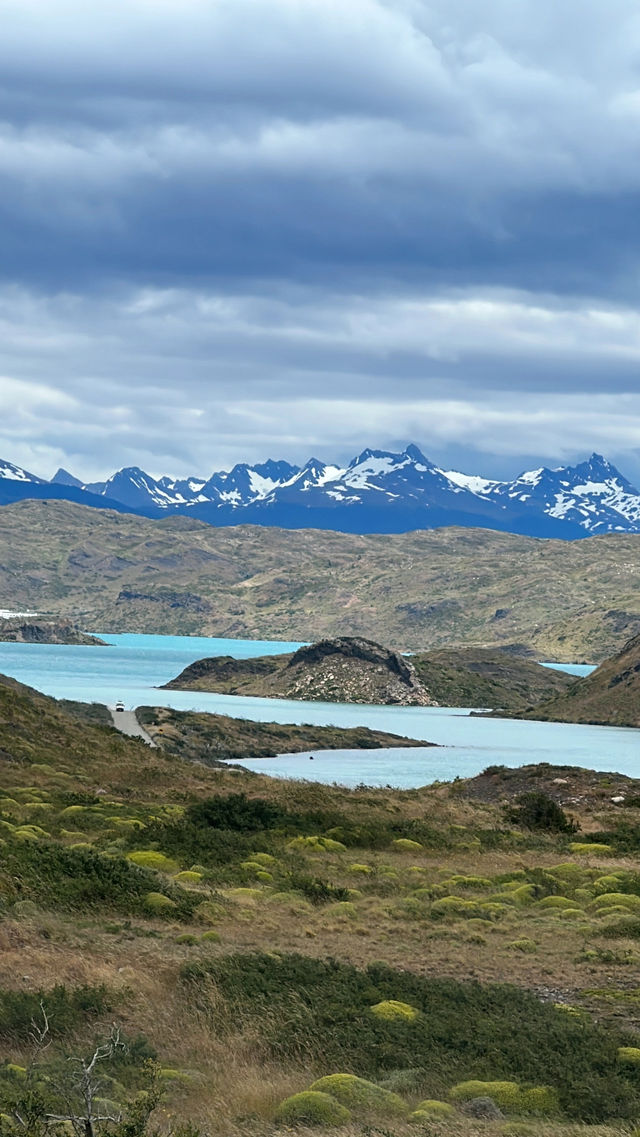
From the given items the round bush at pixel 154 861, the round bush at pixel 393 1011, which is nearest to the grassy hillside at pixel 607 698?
the round bush at pixel 154 861

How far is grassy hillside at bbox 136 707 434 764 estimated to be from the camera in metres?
99.5

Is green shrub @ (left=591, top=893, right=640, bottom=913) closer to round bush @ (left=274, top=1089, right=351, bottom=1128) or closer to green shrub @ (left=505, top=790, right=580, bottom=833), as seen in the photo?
round bush @ (left=274, top=1089, right=351, bottom=1128)

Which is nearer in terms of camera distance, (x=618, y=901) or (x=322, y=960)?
(x=322, y=960)

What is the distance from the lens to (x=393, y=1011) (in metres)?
18.1

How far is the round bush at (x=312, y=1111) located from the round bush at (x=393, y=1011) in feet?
14.7

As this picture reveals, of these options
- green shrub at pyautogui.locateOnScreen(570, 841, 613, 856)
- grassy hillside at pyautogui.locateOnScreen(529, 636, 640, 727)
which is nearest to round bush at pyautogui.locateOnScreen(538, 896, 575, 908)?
green shrub at pyautogui.locateOnScreen(570, 841, 613, 856)

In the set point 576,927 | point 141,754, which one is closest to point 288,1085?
point 576,927

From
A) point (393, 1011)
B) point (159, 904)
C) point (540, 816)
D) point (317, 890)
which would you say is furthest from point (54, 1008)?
point (540, 816)

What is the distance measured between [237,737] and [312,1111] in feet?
349

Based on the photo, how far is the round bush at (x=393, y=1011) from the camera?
17938mm

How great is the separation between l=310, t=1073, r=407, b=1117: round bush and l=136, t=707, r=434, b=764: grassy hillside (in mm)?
75913

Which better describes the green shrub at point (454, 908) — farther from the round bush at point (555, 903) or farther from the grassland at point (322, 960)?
the round bush at point (555, 903)

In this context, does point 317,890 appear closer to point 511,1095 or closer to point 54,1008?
point 54,1008

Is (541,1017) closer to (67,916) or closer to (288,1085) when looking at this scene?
(288,1085)
